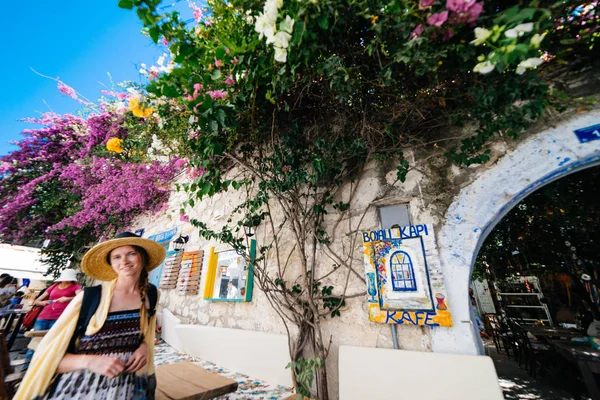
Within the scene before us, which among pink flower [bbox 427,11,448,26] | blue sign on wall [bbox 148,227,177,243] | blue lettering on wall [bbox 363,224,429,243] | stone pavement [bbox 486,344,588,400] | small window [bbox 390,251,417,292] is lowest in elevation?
stone pavement [bbox 486,344,588,400]

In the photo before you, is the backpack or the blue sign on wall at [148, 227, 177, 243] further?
the blue sign on wall at [148, 227, 177, 243]

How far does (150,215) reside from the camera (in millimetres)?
6023

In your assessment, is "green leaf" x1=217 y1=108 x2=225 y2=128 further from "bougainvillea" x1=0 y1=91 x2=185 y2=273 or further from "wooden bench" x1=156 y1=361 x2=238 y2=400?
"bougainvillea" x1=0 y1=91 x2=185 y2=273

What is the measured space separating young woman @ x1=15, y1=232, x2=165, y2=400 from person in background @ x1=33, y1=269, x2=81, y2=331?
294 cm

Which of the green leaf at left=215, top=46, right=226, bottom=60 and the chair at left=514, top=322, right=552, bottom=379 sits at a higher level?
the green leaf at left=215, top=46, right=226, bottom=60

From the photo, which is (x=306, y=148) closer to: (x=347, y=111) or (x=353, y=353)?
(x=347, y=111)

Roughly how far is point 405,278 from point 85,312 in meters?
2.29

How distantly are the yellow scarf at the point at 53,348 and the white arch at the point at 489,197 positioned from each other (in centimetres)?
227

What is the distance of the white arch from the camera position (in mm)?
1742

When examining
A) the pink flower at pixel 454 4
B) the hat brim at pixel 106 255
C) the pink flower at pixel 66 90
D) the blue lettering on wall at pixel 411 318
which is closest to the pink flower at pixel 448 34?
the pink flower at pixel 454 4

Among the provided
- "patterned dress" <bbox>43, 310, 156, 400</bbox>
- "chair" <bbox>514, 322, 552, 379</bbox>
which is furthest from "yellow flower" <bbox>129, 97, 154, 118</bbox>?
"chair" <bbox>514, 322, 552, 379</bbox>

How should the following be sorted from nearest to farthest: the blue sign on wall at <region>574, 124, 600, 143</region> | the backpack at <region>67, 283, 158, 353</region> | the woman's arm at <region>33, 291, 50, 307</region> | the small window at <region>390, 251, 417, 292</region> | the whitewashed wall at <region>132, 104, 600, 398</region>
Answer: the backpack at <region>67, 283, 158, 353</region>, the blue sign on wall at <region>574, 124, 600, 143</region>, the whitewashed wall at <region>132, 104, 600, 398</region>, the small window at <region>390, 251, 417, 292</region>, the woman's arm at <region>33, 291, 50, 307</region>

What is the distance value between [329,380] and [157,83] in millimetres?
3013

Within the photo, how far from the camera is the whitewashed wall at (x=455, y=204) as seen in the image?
1.78 metres
